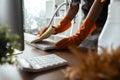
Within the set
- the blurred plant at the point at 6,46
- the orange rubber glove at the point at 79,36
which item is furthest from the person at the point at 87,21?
the blurred plant at the point at 6,46

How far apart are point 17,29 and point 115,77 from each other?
0.62m

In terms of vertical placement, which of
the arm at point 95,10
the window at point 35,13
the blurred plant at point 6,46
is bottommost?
the window at point 35,13

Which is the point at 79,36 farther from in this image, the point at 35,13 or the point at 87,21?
the point at 35,13

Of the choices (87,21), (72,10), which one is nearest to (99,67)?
(87,21)

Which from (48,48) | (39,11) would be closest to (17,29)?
(48,48)

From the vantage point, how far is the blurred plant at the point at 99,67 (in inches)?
9.5

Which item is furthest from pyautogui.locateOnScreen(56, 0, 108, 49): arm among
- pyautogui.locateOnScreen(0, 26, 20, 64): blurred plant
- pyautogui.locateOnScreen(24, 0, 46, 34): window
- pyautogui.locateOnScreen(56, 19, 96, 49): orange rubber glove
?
pyautogui.locateOnScreen(24, 0, 46, 34): window

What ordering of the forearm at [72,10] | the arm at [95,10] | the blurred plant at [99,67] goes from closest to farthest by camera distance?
the blurred plant at [99,67] < the arm at [95,10] < the forearm at [72,10]

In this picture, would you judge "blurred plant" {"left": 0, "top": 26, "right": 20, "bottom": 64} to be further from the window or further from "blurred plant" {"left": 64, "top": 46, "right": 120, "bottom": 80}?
the window

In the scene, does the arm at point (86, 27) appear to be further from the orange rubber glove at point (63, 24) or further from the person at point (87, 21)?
the orange rubber glove at point (63, 24)

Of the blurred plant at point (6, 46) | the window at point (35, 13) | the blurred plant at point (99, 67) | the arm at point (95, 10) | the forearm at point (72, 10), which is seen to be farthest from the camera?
the window at point (35, 13)

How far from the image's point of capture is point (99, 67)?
0.25 metres

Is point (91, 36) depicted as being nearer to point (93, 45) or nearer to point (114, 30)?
point (93, 45)

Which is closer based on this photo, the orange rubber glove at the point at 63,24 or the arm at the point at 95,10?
the arm at the point at 95,10
